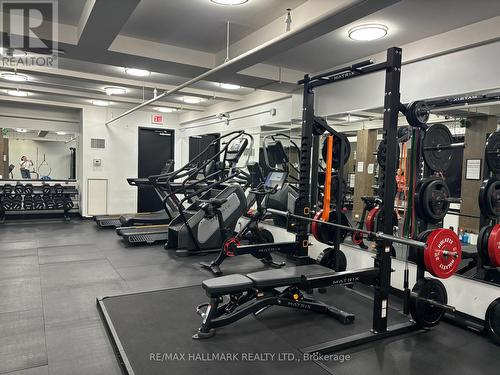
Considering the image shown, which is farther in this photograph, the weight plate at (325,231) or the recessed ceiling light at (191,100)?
the recessed ceiling light at (191,100)

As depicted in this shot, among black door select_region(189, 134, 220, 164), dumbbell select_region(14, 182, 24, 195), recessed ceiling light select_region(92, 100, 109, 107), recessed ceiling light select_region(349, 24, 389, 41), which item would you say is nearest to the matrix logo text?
recessed ceiling light select_region(349, 24, 389, 41)

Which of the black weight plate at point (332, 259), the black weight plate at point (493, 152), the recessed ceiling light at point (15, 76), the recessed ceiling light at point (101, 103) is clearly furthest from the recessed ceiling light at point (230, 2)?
the recessed ceiling light at point (101, 103)

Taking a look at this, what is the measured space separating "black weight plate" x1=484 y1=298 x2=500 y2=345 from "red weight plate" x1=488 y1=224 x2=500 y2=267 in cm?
32

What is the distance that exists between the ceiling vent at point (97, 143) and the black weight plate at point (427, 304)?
28.0 ft

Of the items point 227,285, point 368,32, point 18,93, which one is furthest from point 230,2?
point 18,93

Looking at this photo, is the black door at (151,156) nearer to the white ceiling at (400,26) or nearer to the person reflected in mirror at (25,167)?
the person reflected in mirror at (25,167)

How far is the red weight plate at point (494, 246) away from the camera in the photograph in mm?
3131

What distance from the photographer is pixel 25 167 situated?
904cm

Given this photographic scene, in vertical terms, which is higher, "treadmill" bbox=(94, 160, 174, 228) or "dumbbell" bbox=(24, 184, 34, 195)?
"dumbbell" bbox=(24, 184, 34, 195)

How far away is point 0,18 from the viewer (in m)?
3.73

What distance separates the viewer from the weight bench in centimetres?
299

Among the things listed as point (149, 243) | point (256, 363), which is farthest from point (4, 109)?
point (256, 363)

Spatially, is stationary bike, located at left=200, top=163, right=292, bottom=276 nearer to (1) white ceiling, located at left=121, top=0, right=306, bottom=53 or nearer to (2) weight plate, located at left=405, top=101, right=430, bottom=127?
(1) white ceiling, located at left=121, top=0, right=306, bottom=53

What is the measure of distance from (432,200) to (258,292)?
175cm
